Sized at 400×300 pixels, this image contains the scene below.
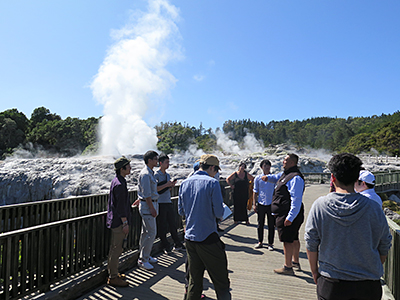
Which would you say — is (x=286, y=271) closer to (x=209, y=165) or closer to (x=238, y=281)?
(x=238, y=281)

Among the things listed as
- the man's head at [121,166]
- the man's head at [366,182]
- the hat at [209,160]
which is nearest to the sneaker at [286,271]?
the man's head at [366,182]

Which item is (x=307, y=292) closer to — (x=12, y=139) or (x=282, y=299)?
(x=282, y=299)

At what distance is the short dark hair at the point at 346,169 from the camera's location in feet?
7.26

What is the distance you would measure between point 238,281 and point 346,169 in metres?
3.19

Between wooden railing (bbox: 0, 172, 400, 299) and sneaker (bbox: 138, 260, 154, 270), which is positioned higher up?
wooden railing (bbox: 0, 172, 400, 299)

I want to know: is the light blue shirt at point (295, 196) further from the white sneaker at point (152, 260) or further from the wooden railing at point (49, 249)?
the white sneaker at point (152, 260)

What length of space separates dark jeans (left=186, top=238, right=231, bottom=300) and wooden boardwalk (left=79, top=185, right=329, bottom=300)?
1.06m

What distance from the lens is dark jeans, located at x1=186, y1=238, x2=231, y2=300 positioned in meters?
3.00

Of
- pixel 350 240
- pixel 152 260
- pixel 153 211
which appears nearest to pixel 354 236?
pixel 350 240

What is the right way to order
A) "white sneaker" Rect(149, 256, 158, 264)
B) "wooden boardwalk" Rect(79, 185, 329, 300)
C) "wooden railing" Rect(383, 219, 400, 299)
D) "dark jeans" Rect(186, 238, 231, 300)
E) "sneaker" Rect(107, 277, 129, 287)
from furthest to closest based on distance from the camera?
"white sneaker" Rect(149, 256, 158, 264) → "sneaker" Rect(107, 277, 129, 287) → "wooden boardwalk" Rect(79, 185, 329, 300) → "wooden railing" Rect(383, 219, 400, 299) → "dark jeans" Rect(186, 238, 231, 300)

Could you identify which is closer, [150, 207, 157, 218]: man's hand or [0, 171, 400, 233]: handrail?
[150, 207, 157, 218]: man's hand

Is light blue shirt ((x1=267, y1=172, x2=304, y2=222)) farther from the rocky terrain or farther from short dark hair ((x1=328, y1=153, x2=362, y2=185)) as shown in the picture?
the rocky terrain

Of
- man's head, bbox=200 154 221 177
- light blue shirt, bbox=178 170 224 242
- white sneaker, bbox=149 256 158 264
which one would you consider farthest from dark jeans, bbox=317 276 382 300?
white sneaker, bbox=149 256 158 264

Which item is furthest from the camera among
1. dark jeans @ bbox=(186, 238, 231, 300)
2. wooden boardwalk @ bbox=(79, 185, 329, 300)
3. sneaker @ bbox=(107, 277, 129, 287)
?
sneaker @ bbox=(107, 277, 129, 287)
